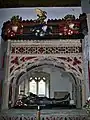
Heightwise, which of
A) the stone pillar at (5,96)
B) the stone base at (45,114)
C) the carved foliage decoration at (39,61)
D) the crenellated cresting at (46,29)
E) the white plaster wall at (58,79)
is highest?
the crenellated cresting at (46,29)

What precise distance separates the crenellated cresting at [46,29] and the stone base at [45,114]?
1046 millimetres

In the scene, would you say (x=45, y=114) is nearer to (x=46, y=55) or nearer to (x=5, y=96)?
(x=5, y=96)

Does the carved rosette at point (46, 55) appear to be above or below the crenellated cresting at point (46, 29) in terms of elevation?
below

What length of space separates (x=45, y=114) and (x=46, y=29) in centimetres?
124

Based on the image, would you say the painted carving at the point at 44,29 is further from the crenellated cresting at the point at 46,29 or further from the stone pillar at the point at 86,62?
the stone pillar at the point at 86,62

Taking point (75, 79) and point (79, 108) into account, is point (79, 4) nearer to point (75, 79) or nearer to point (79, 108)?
point (75, 79)

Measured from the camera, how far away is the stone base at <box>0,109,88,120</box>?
3.27 m

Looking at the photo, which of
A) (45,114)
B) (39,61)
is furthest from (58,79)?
(45,114)

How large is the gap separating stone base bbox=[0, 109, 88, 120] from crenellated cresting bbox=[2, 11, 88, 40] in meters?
1.05

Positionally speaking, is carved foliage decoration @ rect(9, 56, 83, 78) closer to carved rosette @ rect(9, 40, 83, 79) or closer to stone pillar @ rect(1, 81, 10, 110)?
carved rosette @ rect(9, 40, 83, 79)

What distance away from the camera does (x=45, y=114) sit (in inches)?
129

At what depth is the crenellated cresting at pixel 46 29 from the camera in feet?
12.0

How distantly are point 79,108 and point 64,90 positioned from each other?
1.12 ft

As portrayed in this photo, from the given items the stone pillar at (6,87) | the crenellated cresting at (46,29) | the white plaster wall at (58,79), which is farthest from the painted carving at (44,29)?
the white plaster wall at (58,79)
